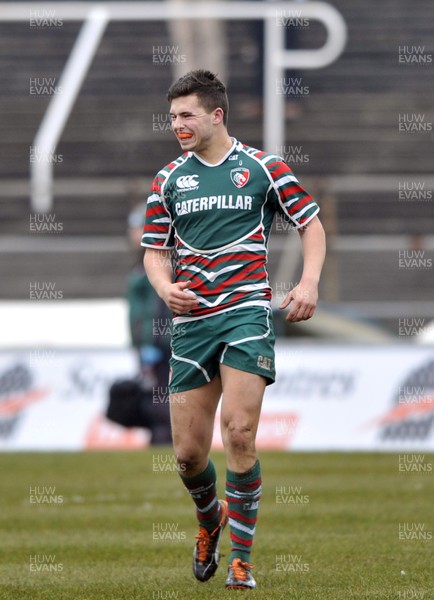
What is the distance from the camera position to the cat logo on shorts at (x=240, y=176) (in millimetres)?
6113

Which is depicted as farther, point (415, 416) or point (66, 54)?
point (66, 54)

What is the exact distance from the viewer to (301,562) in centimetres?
687


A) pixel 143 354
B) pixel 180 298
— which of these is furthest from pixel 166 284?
pixel 143 354

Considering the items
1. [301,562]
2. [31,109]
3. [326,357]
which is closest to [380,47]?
[31,109]

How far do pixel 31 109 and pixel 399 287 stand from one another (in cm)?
670

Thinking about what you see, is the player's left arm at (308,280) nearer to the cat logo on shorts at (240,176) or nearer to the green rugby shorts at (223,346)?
the green rugby shorts at (223,346)

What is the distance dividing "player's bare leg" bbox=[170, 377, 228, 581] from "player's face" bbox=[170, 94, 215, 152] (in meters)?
1.09

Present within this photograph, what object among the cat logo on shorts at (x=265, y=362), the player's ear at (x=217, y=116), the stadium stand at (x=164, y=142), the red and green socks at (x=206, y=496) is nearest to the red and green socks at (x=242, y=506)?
the red and green socks at (x=206, y=496)

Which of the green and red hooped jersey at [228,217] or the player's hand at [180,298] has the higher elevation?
the green and red hooped jersey at [228,217]

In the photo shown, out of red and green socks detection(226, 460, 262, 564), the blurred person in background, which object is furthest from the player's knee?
the blurred person in background

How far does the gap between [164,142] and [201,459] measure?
1520cm

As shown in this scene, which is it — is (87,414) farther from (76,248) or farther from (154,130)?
(154,130)

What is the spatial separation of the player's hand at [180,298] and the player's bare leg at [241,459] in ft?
1.06

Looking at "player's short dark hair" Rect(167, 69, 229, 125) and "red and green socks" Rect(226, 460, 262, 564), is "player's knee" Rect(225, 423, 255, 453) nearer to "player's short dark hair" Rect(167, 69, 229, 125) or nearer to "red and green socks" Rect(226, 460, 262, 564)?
"red and green socks" Rect(226, 460, 262, 564)
